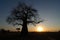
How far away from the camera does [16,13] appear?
3872 cm

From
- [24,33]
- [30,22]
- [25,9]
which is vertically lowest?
[24,33]

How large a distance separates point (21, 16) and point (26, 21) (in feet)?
6.27

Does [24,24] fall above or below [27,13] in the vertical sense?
below

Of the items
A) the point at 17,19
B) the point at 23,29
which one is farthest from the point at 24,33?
the point at 17,19

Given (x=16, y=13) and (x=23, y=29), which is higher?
(x=16, y=13)

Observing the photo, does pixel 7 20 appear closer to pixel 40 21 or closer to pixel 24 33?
pixel 24 33

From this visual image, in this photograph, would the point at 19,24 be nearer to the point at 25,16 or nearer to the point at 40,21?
the point at 25,16

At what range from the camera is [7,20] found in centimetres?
3975

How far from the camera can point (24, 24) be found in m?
39.0

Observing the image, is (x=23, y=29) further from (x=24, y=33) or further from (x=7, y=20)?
(x=7, y=20)

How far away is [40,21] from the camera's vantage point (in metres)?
39.3

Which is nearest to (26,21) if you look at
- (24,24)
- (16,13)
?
(24,24)

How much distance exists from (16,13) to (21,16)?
1554 millimetres

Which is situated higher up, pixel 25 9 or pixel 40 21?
pixel 25 9
